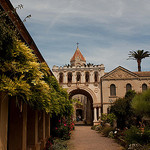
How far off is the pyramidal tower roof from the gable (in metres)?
12.8

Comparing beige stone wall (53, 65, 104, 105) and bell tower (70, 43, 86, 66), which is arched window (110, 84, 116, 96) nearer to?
beige stone wall (53, 65, 104, 105)

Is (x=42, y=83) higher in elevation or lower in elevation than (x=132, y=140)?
higher

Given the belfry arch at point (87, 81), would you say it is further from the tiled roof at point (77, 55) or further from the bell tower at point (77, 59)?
the tiled roof at point (77, 55)

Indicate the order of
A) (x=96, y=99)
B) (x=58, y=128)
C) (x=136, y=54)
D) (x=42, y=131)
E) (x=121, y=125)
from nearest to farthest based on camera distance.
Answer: (x=42, y=131) < (x=58, y=128) < (x=121, y=125) < (x=96, y=99) < (x=136, y=54)

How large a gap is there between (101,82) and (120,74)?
324cm

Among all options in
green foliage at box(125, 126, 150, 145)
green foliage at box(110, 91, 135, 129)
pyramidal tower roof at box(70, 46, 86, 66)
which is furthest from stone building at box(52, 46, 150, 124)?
green foliage at box(125, 126, 150, 145)

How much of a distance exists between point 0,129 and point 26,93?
98 cm

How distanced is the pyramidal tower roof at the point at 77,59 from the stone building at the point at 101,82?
10.6 metres

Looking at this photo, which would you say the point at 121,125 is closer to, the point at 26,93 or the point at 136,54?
the point at 26,93

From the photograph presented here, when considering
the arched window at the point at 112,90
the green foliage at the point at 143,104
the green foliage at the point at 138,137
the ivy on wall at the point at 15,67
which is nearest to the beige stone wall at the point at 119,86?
the arched window at the point at 112,90

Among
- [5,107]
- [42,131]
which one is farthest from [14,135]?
[42,131]

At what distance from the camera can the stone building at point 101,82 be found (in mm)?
32000

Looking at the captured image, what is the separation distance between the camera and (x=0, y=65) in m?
4.38

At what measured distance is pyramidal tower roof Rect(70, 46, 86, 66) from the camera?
44.7 m
